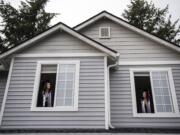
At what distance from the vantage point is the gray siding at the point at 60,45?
7687 mm

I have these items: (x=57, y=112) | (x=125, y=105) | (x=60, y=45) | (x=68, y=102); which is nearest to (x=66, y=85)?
(x=68, y=102)

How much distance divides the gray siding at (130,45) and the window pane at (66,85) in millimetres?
2751

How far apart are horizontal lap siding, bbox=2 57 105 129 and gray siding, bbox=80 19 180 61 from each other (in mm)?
2115

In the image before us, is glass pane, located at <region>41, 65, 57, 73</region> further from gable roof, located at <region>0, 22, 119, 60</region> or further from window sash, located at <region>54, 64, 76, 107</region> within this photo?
gable roof, located at <region>0, 22, 119, 60</region>

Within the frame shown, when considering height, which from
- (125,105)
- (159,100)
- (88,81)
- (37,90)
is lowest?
(125,105)

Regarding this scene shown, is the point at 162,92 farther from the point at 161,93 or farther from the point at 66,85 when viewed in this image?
the point at 66,85

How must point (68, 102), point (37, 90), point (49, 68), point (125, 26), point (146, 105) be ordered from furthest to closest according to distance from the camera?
point (125, 26), point (146, 105), point (49, 68), point (37, 90), point (68, 102)

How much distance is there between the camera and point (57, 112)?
21.7 feet

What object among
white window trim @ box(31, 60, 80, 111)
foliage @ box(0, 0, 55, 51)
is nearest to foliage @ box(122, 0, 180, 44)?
foliage @ box(0, 0, 55, 51)

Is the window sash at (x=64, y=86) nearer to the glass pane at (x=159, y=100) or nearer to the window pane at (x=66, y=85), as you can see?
the window pane at (x=66, y=85)

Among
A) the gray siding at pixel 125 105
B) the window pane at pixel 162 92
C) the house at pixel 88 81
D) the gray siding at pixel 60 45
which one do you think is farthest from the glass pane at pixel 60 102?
the window pane at pixel 162 92

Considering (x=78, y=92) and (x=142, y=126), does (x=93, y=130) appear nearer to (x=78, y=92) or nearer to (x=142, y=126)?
(x=78, y=92)

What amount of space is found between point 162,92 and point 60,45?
454 cm

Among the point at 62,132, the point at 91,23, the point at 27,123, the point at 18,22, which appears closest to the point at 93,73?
the point at 62,132
